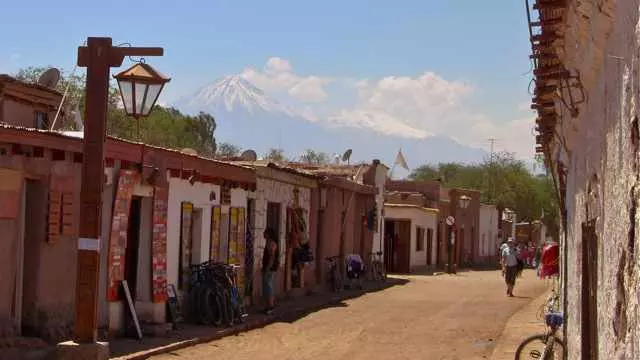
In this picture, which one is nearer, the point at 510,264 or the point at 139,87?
the point at 139,87

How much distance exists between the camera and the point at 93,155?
988 centimetres

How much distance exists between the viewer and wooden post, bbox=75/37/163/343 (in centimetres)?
980

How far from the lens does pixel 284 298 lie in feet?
82.3

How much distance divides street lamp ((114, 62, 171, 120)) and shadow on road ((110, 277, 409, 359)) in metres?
3.81

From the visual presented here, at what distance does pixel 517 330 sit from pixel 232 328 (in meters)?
5.50

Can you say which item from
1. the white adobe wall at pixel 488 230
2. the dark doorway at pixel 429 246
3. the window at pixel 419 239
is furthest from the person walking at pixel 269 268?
the white adobe wall at pixel 488 230

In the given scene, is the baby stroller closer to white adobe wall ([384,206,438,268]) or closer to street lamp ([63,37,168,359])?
white adobe wall ([384,206,438,268])

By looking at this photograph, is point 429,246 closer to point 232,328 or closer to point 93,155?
point 232,328

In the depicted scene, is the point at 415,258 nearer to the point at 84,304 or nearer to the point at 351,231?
the point at 351,231

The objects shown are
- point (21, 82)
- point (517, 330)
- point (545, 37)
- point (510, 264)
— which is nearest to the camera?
point (545, 37)

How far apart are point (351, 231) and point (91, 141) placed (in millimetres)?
24993

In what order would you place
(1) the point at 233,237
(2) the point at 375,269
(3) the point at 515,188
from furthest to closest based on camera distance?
1. (3) the point at 515,188
2. (2) the point at 375,269
3. (1) the point at 233,237

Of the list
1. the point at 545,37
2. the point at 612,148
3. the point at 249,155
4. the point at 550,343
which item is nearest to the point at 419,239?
the point at 249,155

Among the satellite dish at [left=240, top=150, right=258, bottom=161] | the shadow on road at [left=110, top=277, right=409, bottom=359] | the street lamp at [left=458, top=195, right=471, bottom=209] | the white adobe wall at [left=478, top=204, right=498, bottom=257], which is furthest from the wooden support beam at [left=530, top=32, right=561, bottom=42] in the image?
the white adobe wall at [left=478, top=204, right=498, bottom=257]
